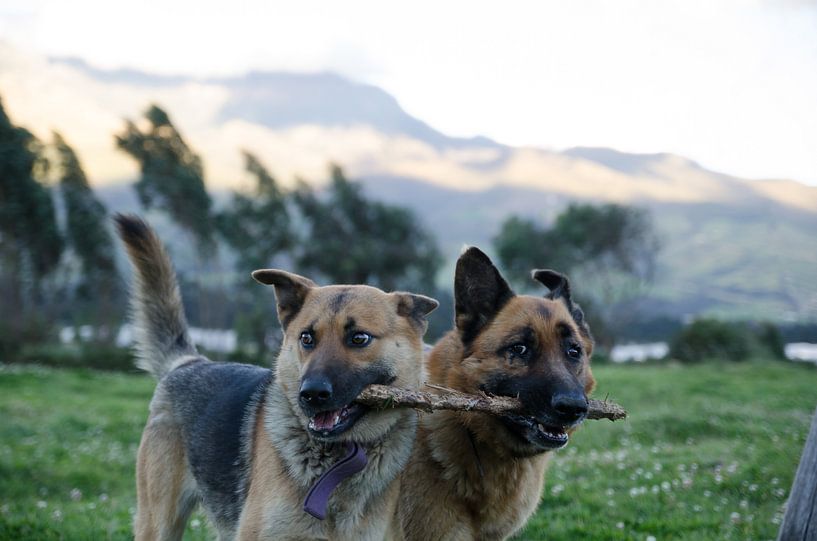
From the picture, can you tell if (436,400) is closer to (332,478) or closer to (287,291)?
(332,478)

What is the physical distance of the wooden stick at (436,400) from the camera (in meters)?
4.11

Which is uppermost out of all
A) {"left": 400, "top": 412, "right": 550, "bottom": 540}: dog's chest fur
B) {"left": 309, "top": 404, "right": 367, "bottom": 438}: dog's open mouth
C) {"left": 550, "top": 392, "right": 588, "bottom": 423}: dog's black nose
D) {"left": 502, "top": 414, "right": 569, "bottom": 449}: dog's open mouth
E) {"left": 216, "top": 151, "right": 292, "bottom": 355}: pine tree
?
{"left": 550, "top": 392, "right": 588, "bottom": 423}: dog's black nose

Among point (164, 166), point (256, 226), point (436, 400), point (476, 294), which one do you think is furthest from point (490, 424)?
point (256, 226)

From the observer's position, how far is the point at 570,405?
4121 mm

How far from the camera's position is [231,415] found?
16.4ft

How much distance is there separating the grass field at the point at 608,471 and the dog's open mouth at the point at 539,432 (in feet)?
7.08

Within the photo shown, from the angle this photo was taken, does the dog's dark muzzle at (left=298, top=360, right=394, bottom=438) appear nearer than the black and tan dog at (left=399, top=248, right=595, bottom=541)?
Yes

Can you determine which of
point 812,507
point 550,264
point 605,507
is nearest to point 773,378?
point 605,507

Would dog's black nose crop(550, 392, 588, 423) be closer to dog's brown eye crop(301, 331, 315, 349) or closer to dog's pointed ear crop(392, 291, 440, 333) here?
dog's pointed ear crop(392, 291, 440, 333)

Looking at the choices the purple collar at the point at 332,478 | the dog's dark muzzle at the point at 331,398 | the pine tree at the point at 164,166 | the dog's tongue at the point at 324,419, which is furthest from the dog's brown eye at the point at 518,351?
the pine tree at the point at 164,166

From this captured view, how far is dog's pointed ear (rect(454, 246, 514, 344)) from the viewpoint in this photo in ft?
16.4

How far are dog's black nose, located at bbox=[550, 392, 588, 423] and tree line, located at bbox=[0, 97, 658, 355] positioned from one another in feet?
113

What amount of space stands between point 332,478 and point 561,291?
2.61m

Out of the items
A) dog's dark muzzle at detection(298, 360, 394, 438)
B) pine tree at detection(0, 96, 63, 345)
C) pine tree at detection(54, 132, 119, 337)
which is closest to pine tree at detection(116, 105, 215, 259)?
pine tree at detection(54, 132, 119, 337)
